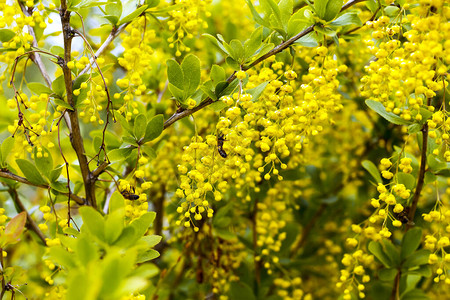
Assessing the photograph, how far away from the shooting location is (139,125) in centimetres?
87

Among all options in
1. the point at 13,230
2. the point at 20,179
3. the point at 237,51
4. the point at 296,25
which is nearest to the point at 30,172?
the point at 20,179

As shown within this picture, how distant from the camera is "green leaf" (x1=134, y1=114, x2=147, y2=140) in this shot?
0.86 metres

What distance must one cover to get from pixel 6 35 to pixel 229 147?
1.72ft

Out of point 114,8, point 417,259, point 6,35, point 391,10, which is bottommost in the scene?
point 417,259

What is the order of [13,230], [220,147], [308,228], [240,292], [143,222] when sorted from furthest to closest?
[308,228] → [240,292] → [220,147] → [13,230] → [143,222]

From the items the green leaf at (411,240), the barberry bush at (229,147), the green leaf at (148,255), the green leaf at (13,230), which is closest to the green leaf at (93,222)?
the barberry bush at (229,147)

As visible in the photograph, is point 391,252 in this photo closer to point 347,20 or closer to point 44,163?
point 347,20

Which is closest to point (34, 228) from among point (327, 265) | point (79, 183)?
point (79, 183)

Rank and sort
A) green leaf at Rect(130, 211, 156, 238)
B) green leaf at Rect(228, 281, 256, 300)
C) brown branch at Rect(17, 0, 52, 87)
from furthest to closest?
green leaf at Rect(228, 281, 256, 300) < brown branch at Rect(17, 0, 52, 87) < green leaf at Rect(130, 211, 156, 238)

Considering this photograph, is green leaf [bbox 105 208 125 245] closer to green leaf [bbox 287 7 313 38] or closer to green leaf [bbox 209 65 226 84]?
green leaf [bbox 209 65 226 84]

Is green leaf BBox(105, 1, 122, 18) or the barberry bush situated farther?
green leaf BBox(105, 1, 122, 18)

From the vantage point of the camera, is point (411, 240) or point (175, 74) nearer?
point (175, 74)

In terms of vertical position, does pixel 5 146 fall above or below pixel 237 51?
above

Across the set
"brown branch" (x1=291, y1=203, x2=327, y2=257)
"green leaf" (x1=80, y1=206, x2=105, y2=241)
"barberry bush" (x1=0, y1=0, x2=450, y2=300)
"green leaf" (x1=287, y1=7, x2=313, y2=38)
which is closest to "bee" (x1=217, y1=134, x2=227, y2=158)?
"barberry bush" (x1=0, y1=0, x2=450, y2=300)
